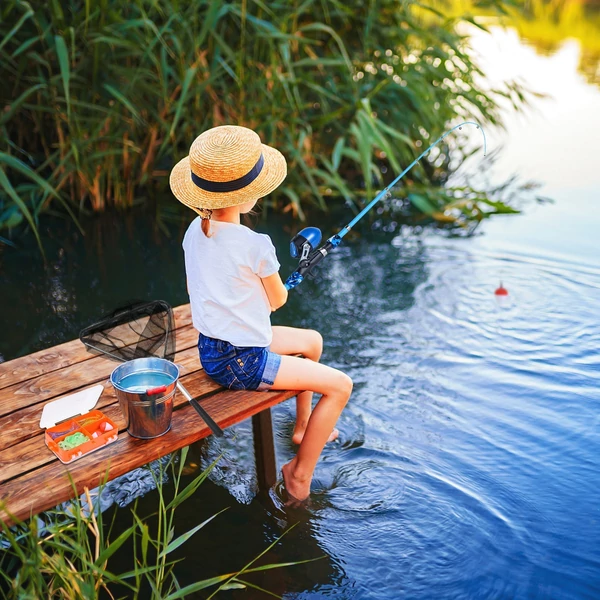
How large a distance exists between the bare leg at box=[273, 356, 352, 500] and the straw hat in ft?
1.63

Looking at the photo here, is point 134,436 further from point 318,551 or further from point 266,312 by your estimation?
point 318,551

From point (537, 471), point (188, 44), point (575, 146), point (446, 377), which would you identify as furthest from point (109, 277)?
point (575, 146)

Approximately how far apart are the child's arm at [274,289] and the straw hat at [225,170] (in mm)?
224

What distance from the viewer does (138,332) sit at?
241 centimetres

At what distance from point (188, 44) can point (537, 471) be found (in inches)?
110

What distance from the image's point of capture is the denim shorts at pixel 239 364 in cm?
216

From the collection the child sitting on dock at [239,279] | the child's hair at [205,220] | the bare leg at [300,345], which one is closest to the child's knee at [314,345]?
the bare leg at [300,345]

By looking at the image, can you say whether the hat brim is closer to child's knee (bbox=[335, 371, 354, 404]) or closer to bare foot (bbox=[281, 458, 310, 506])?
A: child's knee (bbox=[335, 371, 354, 404])

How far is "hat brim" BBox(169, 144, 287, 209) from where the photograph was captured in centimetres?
206

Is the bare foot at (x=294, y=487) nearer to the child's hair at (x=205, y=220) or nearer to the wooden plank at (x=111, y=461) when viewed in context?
the wooden plank at (x=111, y=461)

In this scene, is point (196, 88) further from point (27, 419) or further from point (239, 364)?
point (27, 419)

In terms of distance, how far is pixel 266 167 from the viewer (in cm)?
214

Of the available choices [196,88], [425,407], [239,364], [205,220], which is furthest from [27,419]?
[196,88]

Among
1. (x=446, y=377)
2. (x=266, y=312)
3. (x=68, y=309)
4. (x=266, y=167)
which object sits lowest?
(x=68, y=309)
